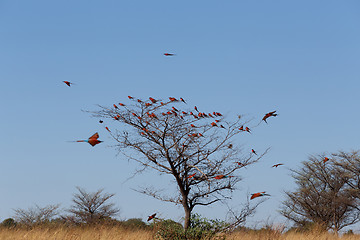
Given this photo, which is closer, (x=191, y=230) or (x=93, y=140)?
(x=93, y=140)

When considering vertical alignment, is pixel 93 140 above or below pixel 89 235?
above

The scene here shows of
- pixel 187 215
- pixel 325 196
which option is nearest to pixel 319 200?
pixel 325 196

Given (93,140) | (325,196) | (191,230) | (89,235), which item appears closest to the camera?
(93,140)

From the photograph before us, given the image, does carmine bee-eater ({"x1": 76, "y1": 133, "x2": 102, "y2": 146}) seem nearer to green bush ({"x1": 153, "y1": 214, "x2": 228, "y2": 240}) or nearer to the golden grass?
the golden grass

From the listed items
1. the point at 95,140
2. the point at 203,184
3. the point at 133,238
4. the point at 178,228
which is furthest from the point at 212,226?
the point at 95,140

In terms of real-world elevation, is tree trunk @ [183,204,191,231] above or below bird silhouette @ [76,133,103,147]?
below

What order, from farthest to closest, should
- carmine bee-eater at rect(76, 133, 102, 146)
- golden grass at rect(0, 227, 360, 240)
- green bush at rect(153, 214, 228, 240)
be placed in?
green bush at rect(153, 214, 228, 240) → golden grass at rect(0, 227, 360, 240) → carmine bee-eater at rect(76, 133, 102, 146)

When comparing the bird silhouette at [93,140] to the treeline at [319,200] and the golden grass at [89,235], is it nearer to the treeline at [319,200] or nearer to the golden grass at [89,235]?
the golden grass at [89,235]

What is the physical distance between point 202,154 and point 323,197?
18783 mm

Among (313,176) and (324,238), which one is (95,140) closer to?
(324,238)

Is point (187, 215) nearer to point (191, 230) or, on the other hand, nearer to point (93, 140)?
point (191, 230)

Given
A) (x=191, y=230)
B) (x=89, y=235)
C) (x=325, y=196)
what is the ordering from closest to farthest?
(x=89, y=235) → (x=191, y=230) → (x=325, y=196)

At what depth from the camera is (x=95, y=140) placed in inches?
334

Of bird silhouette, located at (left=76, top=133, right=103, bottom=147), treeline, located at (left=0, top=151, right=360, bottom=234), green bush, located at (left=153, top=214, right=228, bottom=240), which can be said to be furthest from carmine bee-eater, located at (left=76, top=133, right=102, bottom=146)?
treeline, located at (left=0, top=151, right=360, bottom=234)
